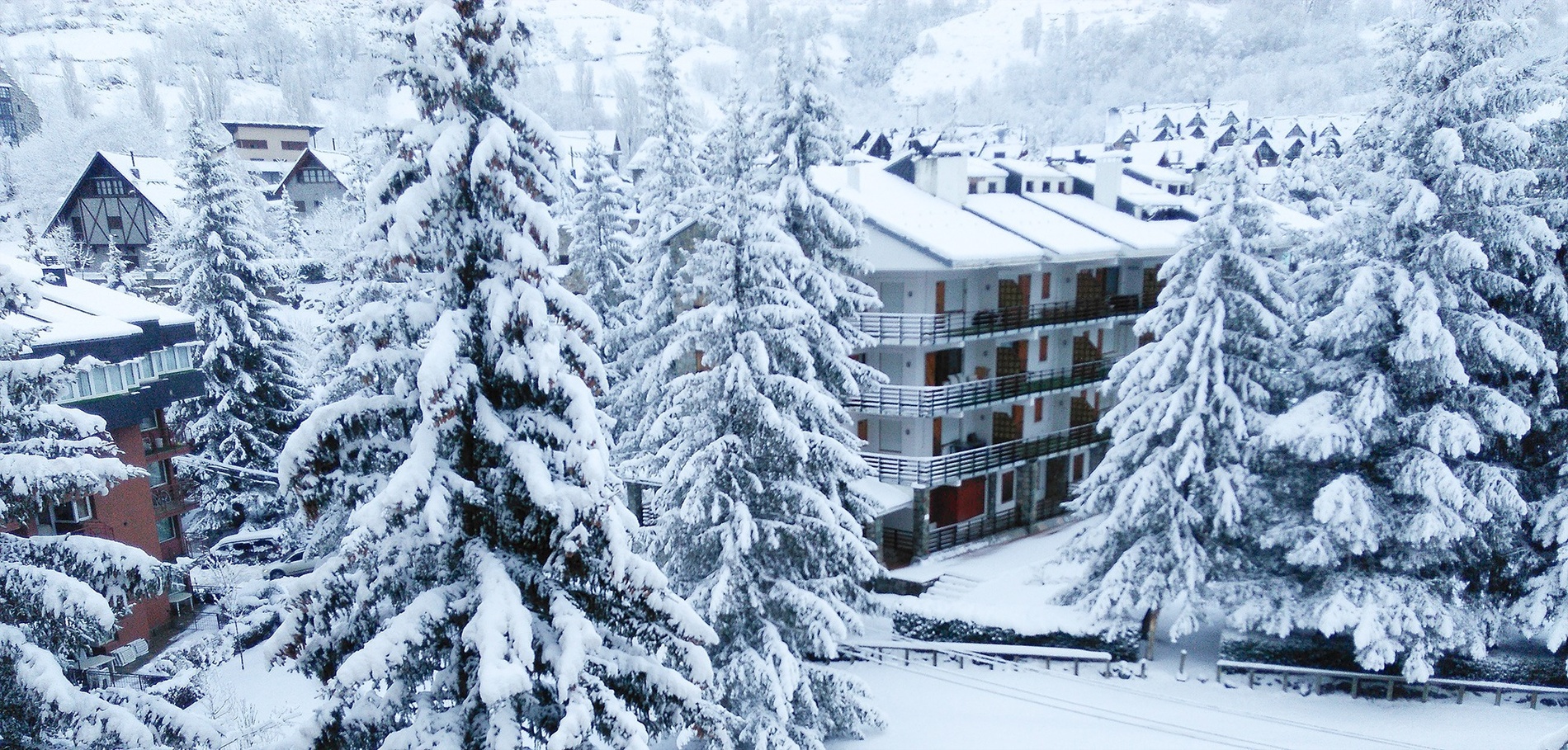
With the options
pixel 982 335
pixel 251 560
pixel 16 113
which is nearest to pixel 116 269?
pixel 251 560

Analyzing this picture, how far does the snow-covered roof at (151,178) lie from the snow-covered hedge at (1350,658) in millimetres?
66103

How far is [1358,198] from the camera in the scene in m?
20.4

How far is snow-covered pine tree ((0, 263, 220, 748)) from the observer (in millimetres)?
9523

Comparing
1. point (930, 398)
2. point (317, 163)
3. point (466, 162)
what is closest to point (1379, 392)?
point (930, 398)

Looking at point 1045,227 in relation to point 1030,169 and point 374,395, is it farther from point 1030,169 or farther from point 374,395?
point 374,395

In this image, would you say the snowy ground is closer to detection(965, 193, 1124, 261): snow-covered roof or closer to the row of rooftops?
the row of rooftops

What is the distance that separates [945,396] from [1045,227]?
8.10 meters

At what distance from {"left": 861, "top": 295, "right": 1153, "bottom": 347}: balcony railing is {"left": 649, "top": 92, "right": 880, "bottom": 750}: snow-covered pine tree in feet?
32.4

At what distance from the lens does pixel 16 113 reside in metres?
99.9

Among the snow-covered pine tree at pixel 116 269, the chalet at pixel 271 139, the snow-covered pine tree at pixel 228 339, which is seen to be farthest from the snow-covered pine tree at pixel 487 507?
the chalet at pixel 271 139

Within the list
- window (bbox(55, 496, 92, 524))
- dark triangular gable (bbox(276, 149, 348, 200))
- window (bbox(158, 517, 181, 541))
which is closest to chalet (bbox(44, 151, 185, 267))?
dark triangular gable (bbox(276, 149, 348, 200))

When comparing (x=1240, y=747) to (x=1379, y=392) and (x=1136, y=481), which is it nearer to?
(x=1136, y=481)

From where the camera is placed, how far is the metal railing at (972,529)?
30094 mm

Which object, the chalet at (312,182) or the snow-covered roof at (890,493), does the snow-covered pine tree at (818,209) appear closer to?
the snow-covered roof at (890,493)
